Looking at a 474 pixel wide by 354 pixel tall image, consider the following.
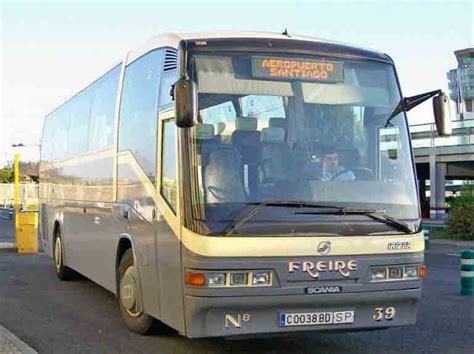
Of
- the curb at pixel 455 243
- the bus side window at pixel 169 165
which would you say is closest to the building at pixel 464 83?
the curb at pixel 455 243

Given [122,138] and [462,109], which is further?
[462,109]

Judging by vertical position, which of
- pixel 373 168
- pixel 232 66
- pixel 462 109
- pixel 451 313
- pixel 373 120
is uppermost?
pixel 462 109

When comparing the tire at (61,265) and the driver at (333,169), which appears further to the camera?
the tire at (61,265)

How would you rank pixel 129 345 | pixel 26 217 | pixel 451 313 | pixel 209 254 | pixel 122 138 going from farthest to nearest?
1. pixel 26 217
2. pixel 451 313
3. pixel 122 138
4. pixel 129 345
5. pixel 209 254

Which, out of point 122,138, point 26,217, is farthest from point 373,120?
point 26,217

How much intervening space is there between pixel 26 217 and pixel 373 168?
1335 cm

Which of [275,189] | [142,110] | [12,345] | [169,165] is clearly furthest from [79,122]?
[275,189]

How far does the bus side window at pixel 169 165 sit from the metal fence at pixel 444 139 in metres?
32.4

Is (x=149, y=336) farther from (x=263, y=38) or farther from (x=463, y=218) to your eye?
(x=463, y=218)

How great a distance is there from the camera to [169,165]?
6609mm

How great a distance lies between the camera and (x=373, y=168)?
6.61 meters

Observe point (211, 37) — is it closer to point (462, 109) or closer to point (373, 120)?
point (373, 120)

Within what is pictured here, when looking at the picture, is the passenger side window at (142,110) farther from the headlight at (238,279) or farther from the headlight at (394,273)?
the headlight at (394,273)

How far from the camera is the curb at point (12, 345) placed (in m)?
6.83
